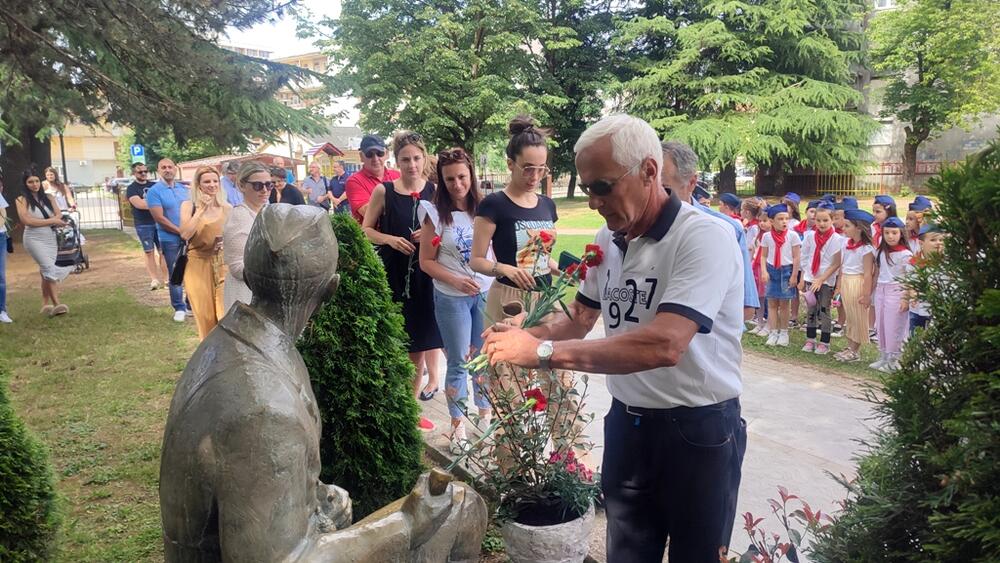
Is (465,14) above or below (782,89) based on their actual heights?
above

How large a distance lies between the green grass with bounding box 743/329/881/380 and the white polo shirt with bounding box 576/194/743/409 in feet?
17.7

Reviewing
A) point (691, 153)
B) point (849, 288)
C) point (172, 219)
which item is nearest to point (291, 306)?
point (691, 153)

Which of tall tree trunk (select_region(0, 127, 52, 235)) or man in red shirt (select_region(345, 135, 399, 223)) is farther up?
tall tree trunk (select_region(0, 127, 52, 235))

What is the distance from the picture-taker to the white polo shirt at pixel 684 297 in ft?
6.72

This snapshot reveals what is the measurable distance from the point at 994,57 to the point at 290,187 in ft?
113

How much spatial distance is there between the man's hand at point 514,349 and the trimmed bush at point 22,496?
7.37 ft

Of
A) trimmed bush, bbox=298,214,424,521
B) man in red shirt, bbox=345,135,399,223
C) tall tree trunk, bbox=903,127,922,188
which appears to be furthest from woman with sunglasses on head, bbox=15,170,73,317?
tall tree trunk, bbox=903,127,922,188


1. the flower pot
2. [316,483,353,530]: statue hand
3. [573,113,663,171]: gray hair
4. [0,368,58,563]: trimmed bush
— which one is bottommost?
the flower pot

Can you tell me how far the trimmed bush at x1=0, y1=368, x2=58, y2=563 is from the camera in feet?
9.26

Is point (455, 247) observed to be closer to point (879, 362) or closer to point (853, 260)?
point (879, 362)

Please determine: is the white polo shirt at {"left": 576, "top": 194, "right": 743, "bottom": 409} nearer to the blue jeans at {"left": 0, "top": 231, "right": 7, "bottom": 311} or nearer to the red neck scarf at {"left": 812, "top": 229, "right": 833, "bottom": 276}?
the red neck scarf at {"left": 812, "top": 229, "right": 833, "bottom": 276}

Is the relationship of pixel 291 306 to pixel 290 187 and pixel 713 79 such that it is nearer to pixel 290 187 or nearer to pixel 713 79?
pixel 290 187

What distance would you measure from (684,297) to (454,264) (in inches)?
117

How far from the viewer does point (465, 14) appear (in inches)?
1378
